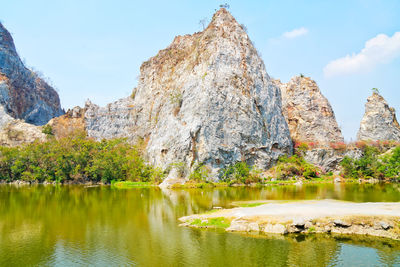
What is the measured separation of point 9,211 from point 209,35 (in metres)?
64.3

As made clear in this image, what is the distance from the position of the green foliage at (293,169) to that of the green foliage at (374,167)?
23.0 feet

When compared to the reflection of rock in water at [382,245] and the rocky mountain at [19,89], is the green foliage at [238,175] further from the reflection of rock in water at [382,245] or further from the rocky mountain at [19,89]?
the rocky mountain at [19,89]

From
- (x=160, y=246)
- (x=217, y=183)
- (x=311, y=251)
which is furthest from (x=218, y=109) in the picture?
(x=311, y=251)

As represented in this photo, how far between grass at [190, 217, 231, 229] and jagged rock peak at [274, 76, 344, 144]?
7169 cm

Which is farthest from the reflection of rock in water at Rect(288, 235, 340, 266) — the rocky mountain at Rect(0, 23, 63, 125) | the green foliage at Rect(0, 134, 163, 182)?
the rocky mountain at Rect(0, 23, 63, 125)

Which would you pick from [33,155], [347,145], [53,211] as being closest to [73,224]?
[53,211]

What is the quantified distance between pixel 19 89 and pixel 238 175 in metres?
93.6

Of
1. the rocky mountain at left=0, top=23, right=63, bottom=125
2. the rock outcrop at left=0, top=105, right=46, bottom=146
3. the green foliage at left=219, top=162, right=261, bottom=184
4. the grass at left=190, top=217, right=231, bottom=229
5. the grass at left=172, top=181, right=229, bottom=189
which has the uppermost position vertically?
the rocky mountain at left=0, top=23, right=63, bottom=125

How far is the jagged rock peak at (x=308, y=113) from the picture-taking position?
3596 inches

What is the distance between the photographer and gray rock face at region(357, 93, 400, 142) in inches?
3701

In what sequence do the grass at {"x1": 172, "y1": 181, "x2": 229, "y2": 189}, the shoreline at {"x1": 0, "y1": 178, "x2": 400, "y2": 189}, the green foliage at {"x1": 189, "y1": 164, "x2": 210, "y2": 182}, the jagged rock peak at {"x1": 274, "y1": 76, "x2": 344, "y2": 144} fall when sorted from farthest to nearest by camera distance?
1. the jagged rock peak at {"x1": 274, "y1": 76, "x2": 344, "y2": 144}
2. the green foliage at {"x1": 189, "y1": 164, "x2": 210, "y2": 182}
3. the shoreline at {"x1": 0, "y1": 178, "x2": 400, "y2": 189}
4. the grass at {"x1": 172, "y1": 181, "x2": 229, "y2": 189}

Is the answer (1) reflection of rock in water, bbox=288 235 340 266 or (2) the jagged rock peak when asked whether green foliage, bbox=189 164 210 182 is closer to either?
(1) reflection of rock in water, bbox=288 235 340 266

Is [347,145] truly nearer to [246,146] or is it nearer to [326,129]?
[326,129]

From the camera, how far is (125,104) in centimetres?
10456
